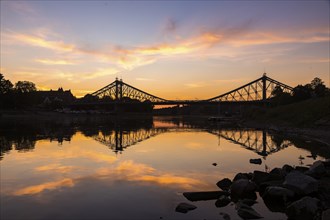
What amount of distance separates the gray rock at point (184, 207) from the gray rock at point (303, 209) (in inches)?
137

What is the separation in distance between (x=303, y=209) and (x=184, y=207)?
13.7ft

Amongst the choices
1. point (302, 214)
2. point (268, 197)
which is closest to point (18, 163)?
point (268, 197)

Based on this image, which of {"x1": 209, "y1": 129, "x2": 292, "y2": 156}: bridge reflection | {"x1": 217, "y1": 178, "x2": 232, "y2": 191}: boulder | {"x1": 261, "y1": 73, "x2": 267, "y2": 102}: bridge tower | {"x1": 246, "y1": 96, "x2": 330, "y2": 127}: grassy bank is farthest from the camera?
{"x1": 261, "y1": 73, "x2": 267, "y2": 102}: bridge tower

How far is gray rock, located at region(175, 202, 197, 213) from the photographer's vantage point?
42.4 feet

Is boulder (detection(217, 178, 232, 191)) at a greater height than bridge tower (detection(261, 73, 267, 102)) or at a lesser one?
lesser

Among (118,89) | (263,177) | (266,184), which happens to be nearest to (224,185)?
(263,177)

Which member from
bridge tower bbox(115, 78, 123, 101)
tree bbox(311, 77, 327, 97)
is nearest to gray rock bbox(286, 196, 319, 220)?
tree bbox(311, 77, 327, 97)

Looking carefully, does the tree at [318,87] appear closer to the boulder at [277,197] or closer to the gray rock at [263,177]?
the gray rock at [263,177]

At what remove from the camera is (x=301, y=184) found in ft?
45.3

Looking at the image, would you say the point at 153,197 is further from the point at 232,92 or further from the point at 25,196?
the point at 232,92

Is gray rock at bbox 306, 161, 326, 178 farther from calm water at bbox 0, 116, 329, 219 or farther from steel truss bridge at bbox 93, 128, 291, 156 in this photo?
steel truss bridge at bbox 93, 128, 291, 156

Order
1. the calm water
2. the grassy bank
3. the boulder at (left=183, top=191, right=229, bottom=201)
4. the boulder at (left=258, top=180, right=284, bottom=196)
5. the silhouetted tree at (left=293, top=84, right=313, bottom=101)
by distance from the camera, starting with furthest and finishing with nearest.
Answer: the silhouetted tree at (left=293, top=84, right=313, bottom=101) < the grassy bank < the boulder at (left=258, top=180, right=284, bottom=196) < the boulder at (left=183, top=191, right=229, bottom=201) < the calm water

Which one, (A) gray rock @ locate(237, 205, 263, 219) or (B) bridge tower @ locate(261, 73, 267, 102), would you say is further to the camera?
(B) bridge tower @ locate(261, 73, 267, 102)

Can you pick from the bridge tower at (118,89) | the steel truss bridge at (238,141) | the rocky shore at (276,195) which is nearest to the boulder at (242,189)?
the rocky shore at (276,195)
